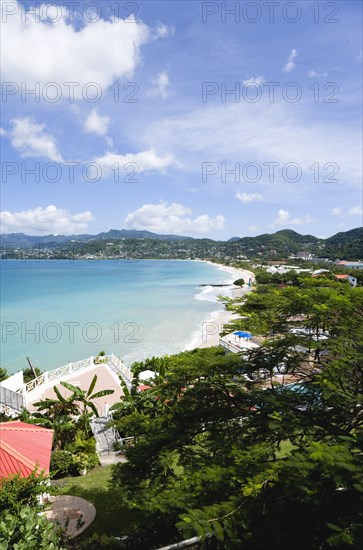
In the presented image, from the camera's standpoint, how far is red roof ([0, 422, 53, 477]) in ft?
31.0

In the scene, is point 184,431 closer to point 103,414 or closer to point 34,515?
point 34,515

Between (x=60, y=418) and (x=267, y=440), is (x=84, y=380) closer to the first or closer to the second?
(x=60, y=418)

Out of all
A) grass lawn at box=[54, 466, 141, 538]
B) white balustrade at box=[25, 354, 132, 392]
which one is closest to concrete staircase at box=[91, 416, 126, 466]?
grass lawn at box=[54, 466, 141, 538]

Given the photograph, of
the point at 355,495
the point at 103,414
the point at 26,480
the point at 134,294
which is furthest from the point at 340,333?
the point at 134,294

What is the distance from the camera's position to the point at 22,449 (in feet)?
33.1

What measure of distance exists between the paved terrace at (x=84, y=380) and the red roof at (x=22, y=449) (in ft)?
18.1

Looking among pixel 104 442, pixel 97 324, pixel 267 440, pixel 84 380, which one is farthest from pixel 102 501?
pixel 97 324

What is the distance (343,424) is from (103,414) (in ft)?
43.9

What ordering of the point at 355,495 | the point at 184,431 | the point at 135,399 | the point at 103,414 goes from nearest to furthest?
the point at 355,495 → the point at 184,431 → the point at 135,399 → the point at 103,414

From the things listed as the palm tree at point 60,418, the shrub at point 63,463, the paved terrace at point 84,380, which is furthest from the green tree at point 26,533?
the paved terrace at point 84,380

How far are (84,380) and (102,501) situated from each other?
35.7ft

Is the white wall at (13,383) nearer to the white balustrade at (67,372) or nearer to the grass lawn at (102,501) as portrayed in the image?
the white balustrade at (67,372)

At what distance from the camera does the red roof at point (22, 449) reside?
9.45 meters

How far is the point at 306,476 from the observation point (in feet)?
14.1
